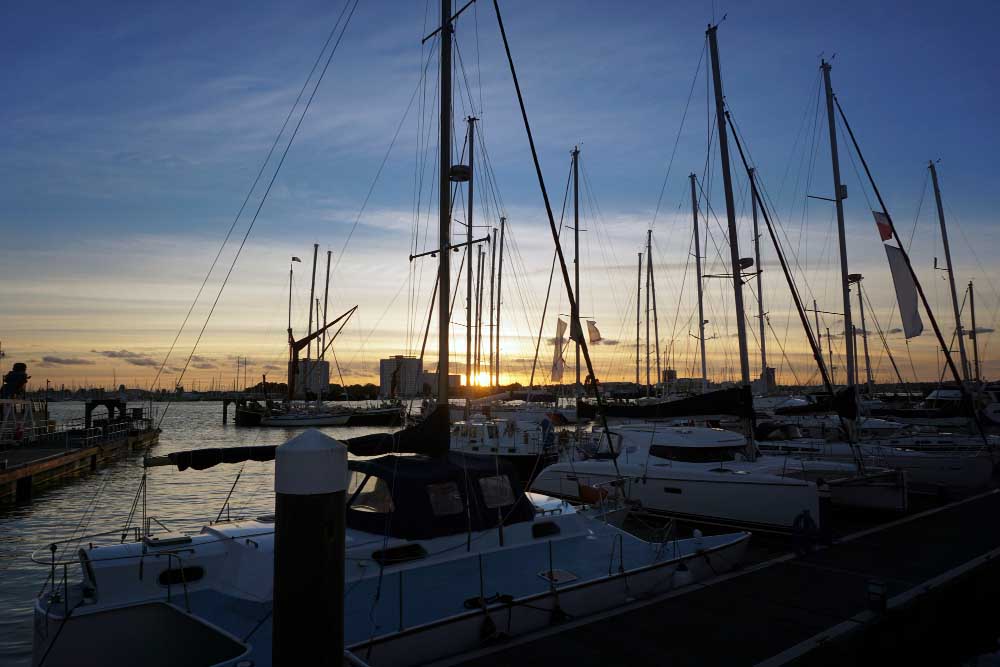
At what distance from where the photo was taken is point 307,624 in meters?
4.04

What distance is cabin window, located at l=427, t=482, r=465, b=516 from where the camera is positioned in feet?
27.8

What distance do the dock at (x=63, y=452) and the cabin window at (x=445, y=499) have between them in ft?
53.2

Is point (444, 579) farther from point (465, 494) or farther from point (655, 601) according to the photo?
point (655, 601)

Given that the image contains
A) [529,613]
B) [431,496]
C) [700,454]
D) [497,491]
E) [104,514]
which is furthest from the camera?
[104,514]

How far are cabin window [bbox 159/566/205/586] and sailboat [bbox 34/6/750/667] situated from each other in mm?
11

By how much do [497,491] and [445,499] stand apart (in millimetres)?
864

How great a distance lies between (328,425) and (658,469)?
5064 cm

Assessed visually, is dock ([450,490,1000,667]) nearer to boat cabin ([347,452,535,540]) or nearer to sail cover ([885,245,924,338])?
boat cabin ([347,452,535,540])

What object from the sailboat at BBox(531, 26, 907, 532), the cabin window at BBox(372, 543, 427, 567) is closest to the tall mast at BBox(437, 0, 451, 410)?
the cabin window at BBox(372, 543, 427, 567)

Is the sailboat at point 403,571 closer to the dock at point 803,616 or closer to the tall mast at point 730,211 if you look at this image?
the dock at point 803,616

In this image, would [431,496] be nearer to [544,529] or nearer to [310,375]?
[544,529]

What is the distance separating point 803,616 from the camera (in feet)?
24.7

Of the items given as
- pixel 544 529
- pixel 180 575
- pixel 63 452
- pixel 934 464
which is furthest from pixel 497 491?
pixel 63 452

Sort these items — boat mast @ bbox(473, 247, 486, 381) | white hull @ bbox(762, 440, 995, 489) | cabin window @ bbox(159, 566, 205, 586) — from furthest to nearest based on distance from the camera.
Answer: boat mast @ bbox(473, 247, 486, 381) → white hull @ bbox(762, 440, 995, 489) → cabin window @ bbox(159, 566, 205, 586)
